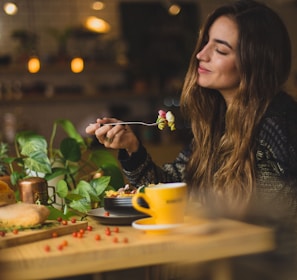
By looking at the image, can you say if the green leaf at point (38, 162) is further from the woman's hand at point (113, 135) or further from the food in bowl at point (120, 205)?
the food in bowl at point (120, 205)

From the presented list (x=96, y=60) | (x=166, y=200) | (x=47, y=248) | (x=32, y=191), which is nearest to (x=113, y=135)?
(x=32, y=191)

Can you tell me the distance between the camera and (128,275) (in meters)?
0.93

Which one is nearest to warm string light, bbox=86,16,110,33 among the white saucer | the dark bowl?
the dark bowl

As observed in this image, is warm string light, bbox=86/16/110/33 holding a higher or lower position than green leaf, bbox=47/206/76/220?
higher

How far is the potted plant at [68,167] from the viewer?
1745mm

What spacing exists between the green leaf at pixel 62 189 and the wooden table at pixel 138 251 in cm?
66

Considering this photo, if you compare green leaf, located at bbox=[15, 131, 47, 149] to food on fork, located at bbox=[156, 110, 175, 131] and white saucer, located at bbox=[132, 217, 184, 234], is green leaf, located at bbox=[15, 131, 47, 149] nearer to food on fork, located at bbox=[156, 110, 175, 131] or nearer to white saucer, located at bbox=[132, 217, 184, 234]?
food on fork, located at bbox=[156, 110, 175, 131]

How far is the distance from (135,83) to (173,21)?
0.81m

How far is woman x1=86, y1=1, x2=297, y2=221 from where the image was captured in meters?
1.89

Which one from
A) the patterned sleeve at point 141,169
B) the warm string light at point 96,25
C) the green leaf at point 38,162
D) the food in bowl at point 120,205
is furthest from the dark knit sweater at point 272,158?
the warm string light at point 96,25

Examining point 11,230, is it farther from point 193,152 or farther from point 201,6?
point 201,6

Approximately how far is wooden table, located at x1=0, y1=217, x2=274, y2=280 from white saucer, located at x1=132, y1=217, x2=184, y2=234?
2 cm

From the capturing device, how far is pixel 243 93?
6.81ft

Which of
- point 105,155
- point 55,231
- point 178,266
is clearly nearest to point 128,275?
point 178,266
